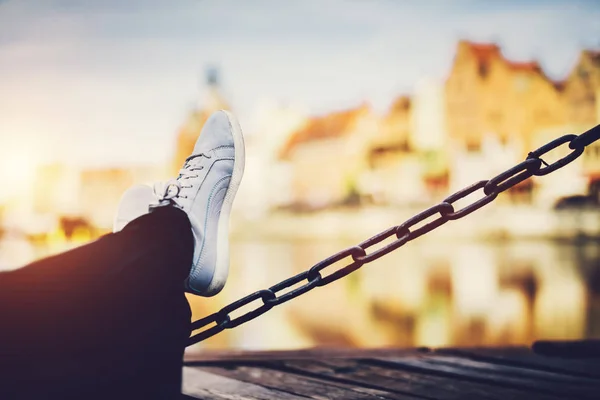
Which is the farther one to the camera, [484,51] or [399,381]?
[484,51]

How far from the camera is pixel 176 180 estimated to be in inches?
46.4

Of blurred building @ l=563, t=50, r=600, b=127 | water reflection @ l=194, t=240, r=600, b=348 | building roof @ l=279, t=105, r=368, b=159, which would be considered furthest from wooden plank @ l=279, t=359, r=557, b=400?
building roof @ l=279, t=105, r=368, b=159

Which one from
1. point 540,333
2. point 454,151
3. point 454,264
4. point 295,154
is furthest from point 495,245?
point 540,333

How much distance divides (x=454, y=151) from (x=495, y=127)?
314cm

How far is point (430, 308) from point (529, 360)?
10841mm

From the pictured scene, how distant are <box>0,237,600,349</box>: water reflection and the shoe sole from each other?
1.14 ft

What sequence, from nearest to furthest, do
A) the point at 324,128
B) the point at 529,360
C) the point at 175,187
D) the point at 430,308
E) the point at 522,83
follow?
the point at 175,187 < the point at 529,360 < the point at 430,308 < the point at 522,83 < the point at 324,128

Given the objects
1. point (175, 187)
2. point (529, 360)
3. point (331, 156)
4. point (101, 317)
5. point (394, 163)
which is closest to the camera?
point (101, 317)

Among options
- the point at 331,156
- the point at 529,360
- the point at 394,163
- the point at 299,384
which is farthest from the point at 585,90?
the point at 299,384

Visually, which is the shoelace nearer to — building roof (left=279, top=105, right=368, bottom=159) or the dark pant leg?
the dark pant leg

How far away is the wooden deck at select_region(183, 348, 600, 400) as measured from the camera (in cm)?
135

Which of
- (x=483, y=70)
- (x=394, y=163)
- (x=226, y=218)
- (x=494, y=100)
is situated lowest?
(x=226, y=218)

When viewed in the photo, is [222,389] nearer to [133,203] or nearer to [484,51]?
[133,203]

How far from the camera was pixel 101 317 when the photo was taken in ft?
2.72
